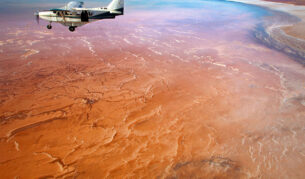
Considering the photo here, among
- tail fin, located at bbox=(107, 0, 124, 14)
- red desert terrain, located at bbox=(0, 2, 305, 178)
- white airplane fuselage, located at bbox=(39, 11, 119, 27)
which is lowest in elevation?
red desert terrain, located at bbox=(0, 2, 305, 178)

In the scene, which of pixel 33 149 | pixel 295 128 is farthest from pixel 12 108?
pixel 295 128

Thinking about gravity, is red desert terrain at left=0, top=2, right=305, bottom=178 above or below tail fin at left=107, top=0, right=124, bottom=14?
below

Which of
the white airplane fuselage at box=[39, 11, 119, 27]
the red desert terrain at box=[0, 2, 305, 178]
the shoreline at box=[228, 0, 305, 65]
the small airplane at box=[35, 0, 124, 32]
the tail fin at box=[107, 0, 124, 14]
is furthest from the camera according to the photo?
the shoreline at box=[228, 0, 305, 65]

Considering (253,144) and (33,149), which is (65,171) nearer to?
(33,149)

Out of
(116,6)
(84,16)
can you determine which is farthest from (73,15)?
(116,6)

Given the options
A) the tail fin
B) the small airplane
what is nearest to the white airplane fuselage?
the small airplane

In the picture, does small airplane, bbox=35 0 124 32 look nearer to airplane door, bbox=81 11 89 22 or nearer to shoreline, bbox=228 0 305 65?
airplane door, bbox=81 11 89 22

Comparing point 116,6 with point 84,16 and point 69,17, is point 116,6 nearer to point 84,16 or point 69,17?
point 84,16

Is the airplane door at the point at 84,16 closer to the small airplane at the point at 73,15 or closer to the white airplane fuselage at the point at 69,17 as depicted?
the small airplane at the point at 73,15
